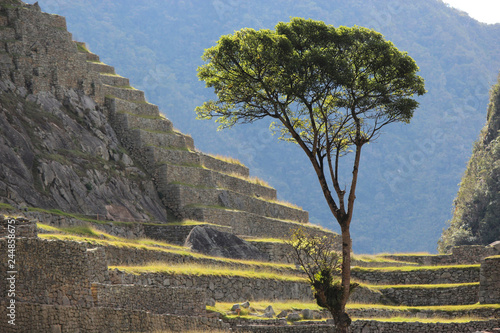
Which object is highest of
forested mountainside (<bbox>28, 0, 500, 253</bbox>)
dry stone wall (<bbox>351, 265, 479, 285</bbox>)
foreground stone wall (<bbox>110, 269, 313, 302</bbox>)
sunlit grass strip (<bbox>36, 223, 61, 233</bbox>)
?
forested mountainside (<bbox>28, 0, 500, 253</bbox>)

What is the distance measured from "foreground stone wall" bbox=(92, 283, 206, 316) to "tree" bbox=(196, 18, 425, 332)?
715 centimetres

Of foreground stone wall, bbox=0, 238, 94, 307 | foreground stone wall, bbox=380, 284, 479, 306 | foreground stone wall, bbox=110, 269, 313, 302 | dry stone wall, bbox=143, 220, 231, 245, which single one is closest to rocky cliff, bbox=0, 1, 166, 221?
dry stone wall, bbox=143, 220, 231, 245

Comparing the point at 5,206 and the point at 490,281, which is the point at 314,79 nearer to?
the point at 490,281

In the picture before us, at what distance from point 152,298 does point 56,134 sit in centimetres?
1919

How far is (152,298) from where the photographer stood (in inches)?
1115

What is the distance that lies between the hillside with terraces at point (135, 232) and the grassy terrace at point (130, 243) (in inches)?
5.2

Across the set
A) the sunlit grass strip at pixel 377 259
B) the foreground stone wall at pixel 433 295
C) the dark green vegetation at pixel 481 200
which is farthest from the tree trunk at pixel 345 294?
the dark green vegetation at pixel 481 200

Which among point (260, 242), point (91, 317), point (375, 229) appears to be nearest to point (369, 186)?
point (375, 229)

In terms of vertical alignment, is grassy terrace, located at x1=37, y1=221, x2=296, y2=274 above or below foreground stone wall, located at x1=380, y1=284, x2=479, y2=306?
above

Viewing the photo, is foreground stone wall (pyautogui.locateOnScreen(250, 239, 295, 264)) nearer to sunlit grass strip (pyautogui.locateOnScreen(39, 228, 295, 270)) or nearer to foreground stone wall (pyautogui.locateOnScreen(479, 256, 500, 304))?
sunlit grass strip (pyautogui.locateOnScreen(39, 228, 295, 270))

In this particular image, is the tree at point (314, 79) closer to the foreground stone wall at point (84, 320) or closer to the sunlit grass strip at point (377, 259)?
the foreground stone wall at point (84, 320)

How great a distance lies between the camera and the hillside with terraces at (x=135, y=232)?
26.0m

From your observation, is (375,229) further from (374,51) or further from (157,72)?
(374,51)

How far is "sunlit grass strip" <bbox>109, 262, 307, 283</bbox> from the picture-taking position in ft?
106
